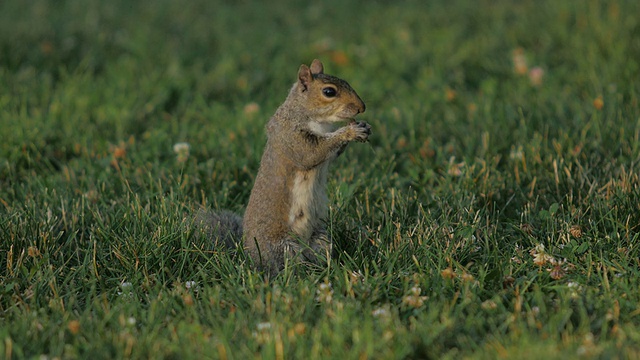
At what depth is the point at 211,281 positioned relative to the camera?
3.62 m

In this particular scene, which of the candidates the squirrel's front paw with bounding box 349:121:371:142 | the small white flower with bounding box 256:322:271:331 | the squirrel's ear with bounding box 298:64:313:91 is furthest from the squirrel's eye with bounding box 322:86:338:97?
the small white flower with bounding box 256:322:271:331

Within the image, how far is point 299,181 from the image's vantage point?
12.8 feet

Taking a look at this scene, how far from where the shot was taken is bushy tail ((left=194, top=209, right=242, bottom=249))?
12.8ft

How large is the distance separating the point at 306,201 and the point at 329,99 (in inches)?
19.0

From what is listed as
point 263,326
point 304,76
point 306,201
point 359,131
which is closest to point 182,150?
point 304,76

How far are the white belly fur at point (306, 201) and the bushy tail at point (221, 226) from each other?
0.29m

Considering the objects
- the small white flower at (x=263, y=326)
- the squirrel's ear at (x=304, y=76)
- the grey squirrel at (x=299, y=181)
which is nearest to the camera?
the small white flower at (x=263, y=326)

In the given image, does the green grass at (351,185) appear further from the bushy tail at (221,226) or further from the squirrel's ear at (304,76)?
the squirrel's ear at (304,76)

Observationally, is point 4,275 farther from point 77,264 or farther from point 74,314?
point 74,314

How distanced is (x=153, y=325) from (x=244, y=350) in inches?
17.8

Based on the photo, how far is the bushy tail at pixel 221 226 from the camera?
389 centimetres

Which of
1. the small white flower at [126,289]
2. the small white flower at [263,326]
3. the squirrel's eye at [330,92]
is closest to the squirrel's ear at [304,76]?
the squirrel's eye at [330,92]

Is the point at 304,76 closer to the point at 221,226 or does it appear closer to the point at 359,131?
the point at 359,131

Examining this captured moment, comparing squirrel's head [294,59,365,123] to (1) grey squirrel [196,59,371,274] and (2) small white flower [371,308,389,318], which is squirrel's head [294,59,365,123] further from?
(2) small white flower [371,308,389,318]
